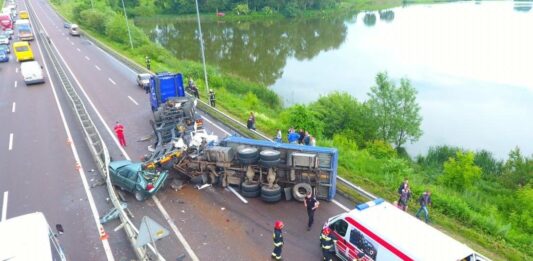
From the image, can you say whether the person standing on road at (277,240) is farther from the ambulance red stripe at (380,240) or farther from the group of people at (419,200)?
the group of people at (419,200)

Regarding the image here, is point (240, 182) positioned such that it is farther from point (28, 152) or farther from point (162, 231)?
point (28, 152)

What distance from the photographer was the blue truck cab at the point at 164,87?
2189 centimetres

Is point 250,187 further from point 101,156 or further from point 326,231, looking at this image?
point 101,156

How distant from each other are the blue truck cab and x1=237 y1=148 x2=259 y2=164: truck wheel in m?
9.57

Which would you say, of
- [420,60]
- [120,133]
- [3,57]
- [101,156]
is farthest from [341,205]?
[3,57]

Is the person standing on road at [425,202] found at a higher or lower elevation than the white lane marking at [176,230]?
higher

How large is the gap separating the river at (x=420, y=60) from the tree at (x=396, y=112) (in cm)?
149

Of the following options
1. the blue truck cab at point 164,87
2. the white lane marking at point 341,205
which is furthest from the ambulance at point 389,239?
the blue truck cab at point 164,87

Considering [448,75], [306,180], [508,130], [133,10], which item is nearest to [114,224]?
[306,180]

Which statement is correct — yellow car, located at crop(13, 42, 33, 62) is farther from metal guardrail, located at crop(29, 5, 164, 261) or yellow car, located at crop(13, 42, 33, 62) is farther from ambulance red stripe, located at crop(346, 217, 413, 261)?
ambulance red stripe, located at crop(346, 217, 413, 261)

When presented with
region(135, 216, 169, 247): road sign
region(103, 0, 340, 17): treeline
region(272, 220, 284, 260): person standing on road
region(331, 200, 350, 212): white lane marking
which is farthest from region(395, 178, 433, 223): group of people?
region(103, 0, 340, 17): treeline

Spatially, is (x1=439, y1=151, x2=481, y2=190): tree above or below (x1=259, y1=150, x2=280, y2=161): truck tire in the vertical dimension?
below

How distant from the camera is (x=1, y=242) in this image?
8.64m

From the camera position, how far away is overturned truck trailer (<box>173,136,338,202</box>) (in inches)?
524
